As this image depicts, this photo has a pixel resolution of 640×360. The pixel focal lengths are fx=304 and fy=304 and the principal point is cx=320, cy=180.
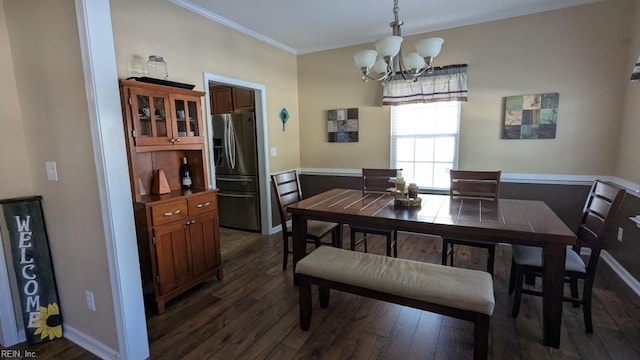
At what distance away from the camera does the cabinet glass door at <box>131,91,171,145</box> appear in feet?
7.56

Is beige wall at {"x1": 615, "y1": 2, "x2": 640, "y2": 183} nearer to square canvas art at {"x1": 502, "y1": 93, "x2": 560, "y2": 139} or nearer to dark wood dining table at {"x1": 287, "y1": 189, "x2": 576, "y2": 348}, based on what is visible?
square canvas art at {"x1": 502, "y1": 93, "x2": 560, "y2": 139}

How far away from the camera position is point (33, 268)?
2021mm

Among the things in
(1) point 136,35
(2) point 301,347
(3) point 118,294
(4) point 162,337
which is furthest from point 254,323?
(1) point 136,35

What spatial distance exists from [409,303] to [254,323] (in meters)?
1.16

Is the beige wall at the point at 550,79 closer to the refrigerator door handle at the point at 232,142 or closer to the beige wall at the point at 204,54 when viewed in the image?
the beige wall at the point at 204,54

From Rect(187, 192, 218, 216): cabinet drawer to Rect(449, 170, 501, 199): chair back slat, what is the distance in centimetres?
220

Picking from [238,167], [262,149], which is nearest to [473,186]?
[262,149]

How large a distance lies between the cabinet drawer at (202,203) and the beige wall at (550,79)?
101 inches

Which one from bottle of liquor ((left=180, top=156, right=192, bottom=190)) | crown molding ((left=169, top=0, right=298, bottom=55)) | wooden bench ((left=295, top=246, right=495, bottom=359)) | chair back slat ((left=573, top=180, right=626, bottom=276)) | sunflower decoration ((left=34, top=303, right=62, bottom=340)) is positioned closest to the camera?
wooden bench ((left=295, top=246, right=495, bottom=359))

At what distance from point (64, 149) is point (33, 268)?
882mm

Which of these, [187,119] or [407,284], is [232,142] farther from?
[407,284]

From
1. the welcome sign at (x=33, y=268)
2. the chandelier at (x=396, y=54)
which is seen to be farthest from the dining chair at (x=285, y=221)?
the welcome sign at (x=33, y=268)

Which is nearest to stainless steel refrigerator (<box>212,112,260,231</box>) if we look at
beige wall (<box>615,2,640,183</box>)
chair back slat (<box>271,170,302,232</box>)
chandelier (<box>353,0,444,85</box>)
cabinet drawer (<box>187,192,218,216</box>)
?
chair back slat (<box>271,170,302,232</box>)

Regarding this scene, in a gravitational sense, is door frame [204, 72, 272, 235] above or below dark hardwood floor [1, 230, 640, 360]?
above
